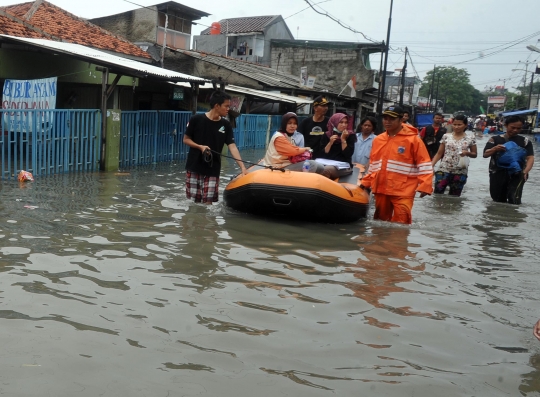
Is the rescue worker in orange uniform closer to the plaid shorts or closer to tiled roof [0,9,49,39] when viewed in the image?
the plaid shorts

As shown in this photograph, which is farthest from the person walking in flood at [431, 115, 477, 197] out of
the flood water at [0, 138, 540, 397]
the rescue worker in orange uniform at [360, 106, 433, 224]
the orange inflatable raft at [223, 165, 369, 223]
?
the orange inflatable raft at [223, 165, 369, 223]

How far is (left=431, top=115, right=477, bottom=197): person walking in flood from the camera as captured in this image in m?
9.98

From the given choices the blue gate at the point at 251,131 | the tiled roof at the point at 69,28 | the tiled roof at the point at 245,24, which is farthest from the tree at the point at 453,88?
the tiled roof at the point at 69,28

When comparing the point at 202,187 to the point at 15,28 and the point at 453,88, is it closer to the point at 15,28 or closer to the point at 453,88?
the point at 15,28

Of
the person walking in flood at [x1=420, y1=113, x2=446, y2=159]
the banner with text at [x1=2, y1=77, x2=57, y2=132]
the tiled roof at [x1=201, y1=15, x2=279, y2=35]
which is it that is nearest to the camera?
the banner with text at [x1=2, y1=77, x2=57, y2=132]

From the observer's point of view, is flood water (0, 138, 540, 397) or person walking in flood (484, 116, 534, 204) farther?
person walking in flood (484, 116, 534, 204)

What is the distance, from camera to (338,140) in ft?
27.3

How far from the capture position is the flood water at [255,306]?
11.3 feet

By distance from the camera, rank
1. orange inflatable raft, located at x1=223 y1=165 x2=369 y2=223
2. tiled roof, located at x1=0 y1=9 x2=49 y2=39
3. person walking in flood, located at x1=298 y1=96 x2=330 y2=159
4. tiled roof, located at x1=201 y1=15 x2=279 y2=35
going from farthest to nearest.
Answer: tiled roof, located at x1=201 y1=15 x2=279 y2=35, tiled roof, located at x1=0 y1=9 x2=49 y2=39, person walking in flood, located at x1=298 y1=96 x2=330 y2=159, orange inflatable raft, located at x1=223 y1=165 x2=369 y2=223

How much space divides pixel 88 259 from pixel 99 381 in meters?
2.46

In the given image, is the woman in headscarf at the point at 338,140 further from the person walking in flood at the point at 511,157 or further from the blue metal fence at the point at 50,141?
the blue metal fence at the point at 50,141

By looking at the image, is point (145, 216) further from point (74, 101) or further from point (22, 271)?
point (74, 101)

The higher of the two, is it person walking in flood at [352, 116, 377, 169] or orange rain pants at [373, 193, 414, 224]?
person walking in flood at [352, 116, 377, 169]

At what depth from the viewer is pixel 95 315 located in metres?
4.21
